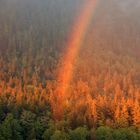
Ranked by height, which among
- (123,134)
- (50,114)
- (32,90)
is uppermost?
(32,90)

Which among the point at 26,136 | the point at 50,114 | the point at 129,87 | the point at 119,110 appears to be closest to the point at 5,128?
the point at 26,136

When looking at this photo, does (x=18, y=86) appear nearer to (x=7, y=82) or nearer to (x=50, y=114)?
(x=7, y=82)

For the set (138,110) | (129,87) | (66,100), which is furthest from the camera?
(129,87)

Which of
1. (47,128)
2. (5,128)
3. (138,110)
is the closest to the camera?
(5,128)

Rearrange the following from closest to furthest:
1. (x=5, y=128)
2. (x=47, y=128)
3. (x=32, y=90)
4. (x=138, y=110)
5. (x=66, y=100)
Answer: (x=5, y=128) → (x=47, y=128) → (x=138, y=110) → (x=66, y=100) → (x=32, y=90)

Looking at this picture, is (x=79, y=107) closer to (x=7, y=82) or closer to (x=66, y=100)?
(x=66, y=100)

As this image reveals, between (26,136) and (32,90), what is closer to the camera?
(26,136)

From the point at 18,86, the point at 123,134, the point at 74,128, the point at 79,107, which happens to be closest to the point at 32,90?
the point at 18,86

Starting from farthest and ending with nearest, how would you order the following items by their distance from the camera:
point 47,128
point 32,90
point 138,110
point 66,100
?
point 32,90 → point 66,100 → point 138,110 → point 47,128

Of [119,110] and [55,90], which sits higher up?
[55,90]
